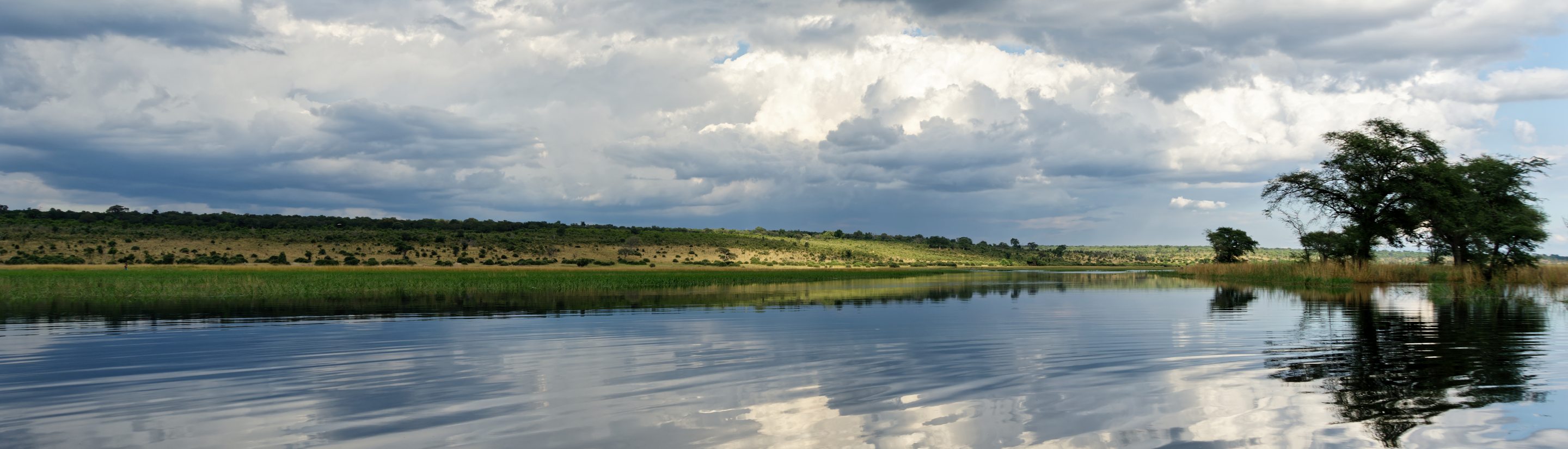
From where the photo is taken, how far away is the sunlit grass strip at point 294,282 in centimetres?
4353

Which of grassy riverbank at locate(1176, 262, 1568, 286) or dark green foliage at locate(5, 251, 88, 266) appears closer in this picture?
grassy riverbank at locate(1176, 262, 1568, 286)

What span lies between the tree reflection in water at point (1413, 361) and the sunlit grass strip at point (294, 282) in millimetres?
39299

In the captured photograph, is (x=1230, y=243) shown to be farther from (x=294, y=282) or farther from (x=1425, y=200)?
(x=294, y=282)

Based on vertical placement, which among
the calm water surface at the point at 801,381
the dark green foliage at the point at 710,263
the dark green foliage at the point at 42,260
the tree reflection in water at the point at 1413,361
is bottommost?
the calm water surface at the point at 801,381

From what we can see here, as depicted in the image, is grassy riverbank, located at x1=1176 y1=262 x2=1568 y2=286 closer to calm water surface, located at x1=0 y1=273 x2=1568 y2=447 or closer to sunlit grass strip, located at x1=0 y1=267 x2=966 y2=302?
calm water surface, located at x1=0 y1=273 x2=1568 y2=447

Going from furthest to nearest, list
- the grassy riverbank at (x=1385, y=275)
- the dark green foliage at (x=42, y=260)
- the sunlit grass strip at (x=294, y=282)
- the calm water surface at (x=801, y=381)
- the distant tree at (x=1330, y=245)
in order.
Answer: the dark green foliage at (x=42, y=260), the distant tree at (x=1330, y=245), the sunlit grass strip at (x=294, y=282), the grassy riverbank at (x=1385, y=275), the calm water surface at (x=801, y=381)

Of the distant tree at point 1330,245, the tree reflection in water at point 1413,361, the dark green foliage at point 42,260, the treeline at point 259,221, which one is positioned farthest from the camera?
the treeline at point 259,221

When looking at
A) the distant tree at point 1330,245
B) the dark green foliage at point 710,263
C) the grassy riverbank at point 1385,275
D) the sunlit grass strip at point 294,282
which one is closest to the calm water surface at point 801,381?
the grassy riverbank at point 1385,275

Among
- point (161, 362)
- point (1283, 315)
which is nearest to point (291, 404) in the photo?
point (161, 362)

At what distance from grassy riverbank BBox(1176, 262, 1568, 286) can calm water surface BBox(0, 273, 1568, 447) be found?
61.1 feet

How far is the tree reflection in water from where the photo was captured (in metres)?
10.0

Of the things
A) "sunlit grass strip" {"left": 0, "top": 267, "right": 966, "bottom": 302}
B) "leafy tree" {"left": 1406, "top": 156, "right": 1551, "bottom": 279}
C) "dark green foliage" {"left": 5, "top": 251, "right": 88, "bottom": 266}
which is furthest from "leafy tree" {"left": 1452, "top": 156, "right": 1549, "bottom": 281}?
"dark green foliage" {"left": 5, "top": 251, "right": 88, "bottom": 266}

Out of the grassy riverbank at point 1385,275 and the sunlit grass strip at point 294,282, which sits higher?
the grassy riverbank at point 1385,275

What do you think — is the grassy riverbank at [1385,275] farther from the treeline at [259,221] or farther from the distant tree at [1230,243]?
the treeline at [259,221]
